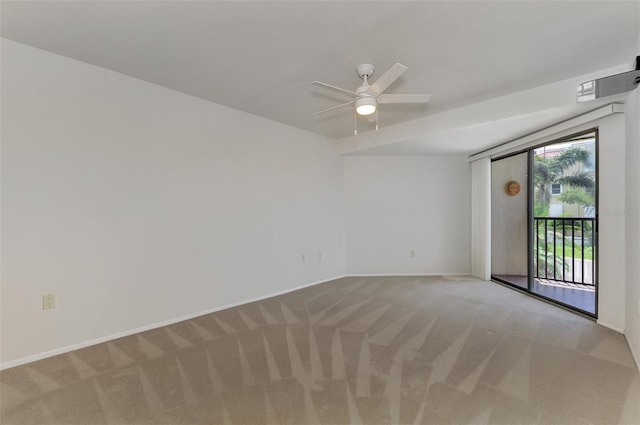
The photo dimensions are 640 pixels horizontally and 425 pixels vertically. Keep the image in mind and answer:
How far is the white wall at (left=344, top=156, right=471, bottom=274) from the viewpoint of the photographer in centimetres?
542

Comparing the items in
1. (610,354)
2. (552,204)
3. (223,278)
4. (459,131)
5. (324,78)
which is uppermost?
(324,78)

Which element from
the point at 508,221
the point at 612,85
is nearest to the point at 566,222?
the point at 508,221

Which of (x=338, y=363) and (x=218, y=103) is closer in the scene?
(x=338, y=363)

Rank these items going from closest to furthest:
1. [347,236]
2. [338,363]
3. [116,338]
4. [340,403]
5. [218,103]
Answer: [340,403], [338,363], [116,338], [218,103], [347,236]

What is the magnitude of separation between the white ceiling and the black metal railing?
7.69 feet

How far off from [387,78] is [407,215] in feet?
11.9

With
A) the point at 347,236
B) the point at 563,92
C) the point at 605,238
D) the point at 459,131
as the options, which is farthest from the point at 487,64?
the point at 347,236

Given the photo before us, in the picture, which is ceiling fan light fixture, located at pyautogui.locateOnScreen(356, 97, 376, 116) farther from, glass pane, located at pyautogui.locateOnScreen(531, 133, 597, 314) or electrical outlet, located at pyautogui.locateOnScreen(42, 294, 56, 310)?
electrical outlet, located at pyautogui.locateOnScreen(42, 294, 56, 310)

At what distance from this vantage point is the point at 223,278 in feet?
12.1

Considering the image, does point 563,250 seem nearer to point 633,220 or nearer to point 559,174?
point 559,174

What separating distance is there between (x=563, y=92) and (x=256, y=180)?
3.56 metres

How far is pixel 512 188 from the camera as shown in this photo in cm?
503

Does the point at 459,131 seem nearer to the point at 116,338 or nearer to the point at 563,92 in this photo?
the point at 563,92

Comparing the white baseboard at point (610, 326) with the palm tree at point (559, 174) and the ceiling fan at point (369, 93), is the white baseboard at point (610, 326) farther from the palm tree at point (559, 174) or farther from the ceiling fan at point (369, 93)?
the ceiling fan at point (369, 93)
